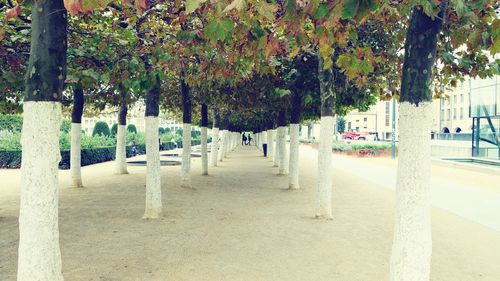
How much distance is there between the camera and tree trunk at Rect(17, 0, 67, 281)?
434 cm

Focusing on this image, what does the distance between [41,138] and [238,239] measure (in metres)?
4.24

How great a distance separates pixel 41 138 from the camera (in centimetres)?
442

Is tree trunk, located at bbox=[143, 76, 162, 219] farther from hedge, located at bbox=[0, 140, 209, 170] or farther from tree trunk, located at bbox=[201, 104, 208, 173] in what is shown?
hedge, located at bbox=[0, 140, 209, 170]

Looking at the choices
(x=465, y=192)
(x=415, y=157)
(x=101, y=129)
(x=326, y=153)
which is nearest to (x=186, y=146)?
(x=326, y=153)

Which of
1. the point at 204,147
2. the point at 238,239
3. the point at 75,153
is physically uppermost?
the point at 204,147

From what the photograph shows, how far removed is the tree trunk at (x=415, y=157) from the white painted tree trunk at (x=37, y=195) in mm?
3601

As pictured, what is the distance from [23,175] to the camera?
4.46 metres

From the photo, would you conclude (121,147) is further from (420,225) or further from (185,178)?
(420,225)

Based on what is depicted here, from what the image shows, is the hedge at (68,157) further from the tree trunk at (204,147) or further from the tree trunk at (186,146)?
the tree trunk at (186,146)

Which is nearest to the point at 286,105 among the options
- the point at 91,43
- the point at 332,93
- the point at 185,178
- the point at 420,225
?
the point at 185,178

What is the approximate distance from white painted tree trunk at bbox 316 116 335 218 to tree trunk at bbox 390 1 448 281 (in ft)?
17.1

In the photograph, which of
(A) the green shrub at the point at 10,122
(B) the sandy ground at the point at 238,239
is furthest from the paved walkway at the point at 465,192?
(A) the green shrub at the point at 10,122

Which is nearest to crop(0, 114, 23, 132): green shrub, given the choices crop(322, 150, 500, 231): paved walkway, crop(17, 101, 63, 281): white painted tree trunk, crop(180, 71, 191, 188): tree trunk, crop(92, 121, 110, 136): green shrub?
crop(92, 121, 110, 136): green shrub

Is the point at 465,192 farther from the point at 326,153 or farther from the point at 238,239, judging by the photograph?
the point at 238,239
